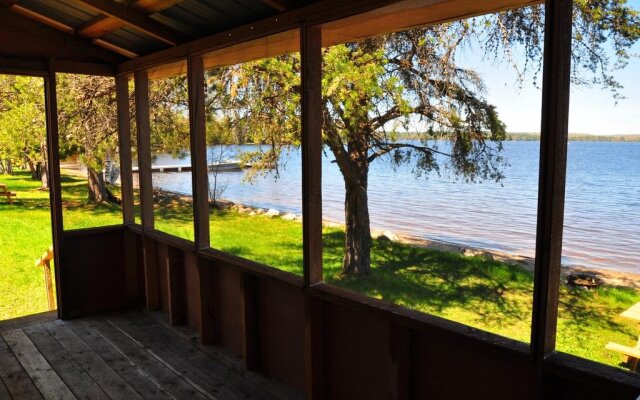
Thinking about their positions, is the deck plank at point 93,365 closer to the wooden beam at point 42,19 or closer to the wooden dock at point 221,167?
the wooden beam at point 42,19

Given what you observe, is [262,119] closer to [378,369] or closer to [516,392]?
[378,369]

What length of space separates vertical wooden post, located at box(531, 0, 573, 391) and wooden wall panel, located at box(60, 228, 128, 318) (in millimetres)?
4065

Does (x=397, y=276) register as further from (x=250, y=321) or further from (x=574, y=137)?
(x=574, y=137)

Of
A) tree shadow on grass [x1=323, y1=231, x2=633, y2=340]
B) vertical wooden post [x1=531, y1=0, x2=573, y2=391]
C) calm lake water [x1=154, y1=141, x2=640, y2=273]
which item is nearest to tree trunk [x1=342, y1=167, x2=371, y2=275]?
tree shadow on grass [x1=323, y1=231, x2=633, y2=340]

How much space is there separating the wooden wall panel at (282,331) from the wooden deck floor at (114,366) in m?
0.10

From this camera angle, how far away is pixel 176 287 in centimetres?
416

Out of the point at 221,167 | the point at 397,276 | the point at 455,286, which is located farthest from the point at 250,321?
the point at 455,286

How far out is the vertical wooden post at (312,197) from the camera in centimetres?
256

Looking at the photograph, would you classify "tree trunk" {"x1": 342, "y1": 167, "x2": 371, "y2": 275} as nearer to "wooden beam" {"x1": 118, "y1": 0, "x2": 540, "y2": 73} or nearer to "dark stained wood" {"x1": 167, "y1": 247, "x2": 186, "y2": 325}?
"dark stained wood" {"x1": 167, "y1": 247, "x2": 186, "y2": 325}

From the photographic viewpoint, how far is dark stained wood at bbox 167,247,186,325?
4.14 meters

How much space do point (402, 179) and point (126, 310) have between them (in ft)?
48.0

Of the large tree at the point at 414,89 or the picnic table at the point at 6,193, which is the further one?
the picnic table at the point at 6,193

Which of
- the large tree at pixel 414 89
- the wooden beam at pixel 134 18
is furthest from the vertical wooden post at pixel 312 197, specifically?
the large tree at pixel 414 89

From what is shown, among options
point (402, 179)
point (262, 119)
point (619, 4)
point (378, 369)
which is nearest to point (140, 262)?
point (378, 369)
